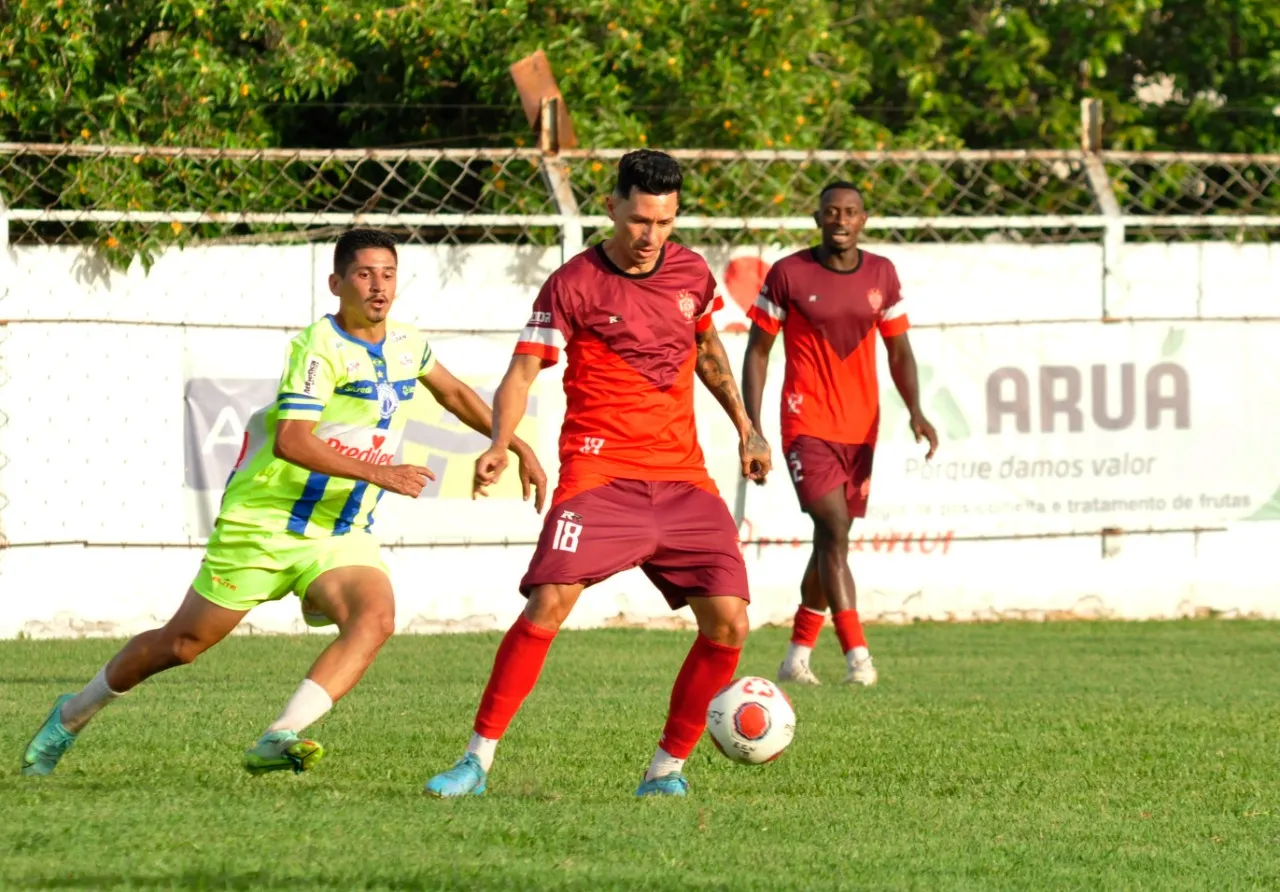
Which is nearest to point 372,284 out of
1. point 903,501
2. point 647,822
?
point 647,822

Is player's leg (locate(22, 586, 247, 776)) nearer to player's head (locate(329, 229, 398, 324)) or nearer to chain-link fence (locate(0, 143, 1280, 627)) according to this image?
player's head (locate(329, 229, 398, 324))

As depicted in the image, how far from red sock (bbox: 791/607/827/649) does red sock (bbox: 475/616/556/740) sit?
4067 millimetres

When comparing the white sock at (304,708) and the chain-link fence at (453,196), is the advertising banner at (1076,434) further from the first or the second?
the white sock at (304,708)

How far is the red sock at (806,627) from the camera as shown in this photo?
33.8ft

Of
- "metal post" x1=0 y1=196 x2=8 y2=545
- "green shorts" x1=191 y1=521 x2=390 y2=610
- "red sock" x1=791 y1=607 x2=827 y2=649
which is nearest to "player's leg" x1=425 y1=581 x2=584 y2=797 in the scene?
A: "green shorts" x1=191 y1=521 x2=390 y2=610

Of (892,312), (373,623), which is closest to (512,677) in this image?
(373,623)

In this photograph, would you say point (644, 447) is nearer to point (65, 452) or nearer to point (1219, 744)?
point (1219, 744)

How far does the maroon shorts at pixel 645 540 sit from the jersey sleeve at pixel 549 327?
17.5 inches

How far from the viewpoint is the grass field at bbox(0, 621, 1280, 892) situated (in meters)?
5.13

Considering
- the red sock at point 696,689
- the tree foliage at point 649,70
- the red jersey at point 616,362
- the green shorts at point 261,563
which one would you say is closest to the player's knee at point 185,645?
the green shorts at point 261,563

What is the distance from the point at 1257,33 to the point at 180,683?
12.6 m

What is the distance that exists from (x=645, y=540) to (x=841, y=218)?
4.12 metres

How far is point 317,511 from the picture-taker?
264 inches

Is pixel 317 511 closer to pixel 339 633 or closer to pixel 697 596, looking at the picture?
pixel 339 633
